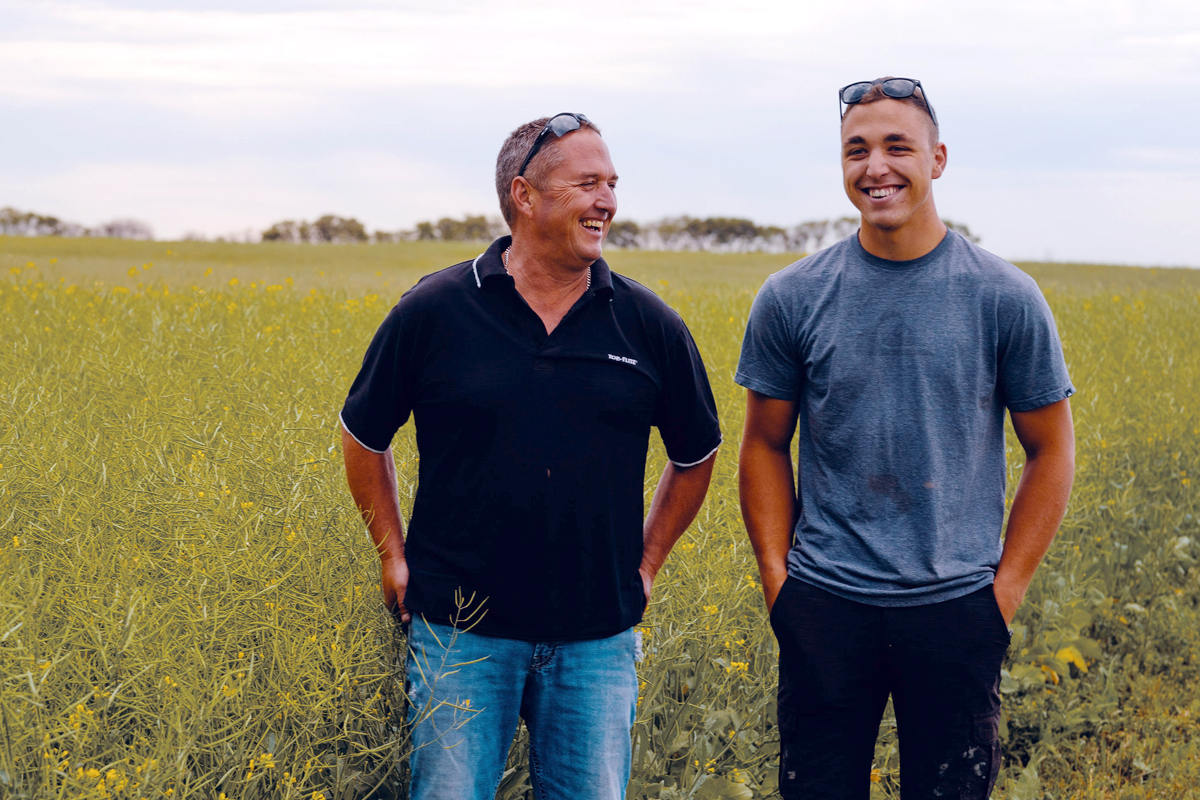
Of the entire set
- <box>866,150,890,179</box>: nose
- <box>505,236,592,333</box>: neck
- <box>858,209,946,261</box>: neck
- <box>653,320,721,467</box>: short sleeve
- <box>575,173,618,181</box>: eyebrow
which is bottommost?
<box>653,320,721,467</box>: short sleeve

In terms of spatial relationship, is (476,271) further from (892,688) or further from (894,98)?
(892,688)

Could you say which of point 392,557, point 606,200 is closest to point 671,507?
point 392,557

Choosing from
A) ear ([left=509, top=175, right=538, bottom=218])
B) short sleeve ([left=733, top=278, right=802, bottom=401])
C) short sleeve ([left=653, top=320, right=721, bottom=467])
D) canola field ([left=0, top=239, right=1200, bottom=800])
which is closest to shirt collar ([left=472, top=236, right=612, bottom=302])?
ear ([left=509, top=175, right=538, bottom=218])

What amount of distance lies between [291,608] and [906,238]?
67.9 inches

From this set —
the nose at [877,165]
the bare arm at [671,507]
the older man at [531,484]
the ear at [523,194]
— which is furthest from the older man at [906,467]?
the ear at [523,194]

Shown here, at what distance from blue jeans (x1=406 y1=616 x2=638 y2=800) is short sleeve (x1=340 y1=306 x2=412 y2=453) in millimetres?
462

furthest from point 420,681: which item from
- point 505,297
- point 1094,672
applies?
point 1094,672

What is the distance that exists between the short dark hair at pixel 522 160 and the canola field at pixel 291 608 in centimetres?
106

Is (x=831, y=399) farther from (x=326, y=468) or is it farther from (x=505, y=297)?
(x=326, y=468)

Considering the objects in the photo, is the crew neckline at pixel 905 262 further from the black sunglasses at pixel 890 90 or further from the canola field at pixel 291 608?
the canola field at pixel 291 608

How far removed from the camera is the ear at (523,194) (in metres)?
2.15

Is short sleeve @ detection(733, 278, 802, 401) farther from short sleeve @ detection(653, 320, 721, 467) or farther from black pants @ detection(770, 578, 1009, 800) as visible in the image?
black pants @ detection(770, 578, 1009, 800)

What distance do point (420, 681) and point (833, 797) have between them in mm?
1014

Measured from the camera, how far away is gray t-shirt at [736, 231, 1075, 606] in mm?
2160
